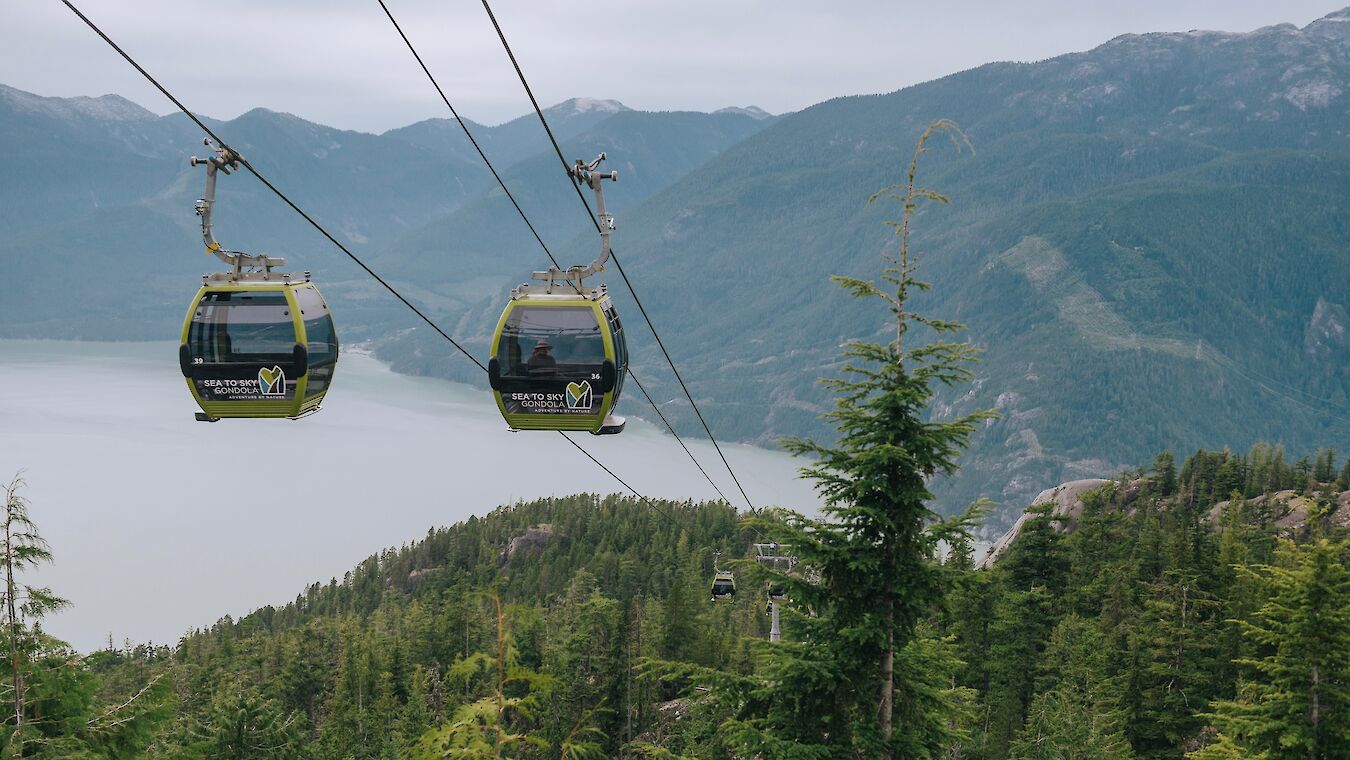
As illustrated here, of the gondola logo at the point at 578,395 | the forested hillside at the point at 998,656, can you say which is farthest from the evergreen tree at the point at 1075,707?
the gondola logo at the point at 578,395

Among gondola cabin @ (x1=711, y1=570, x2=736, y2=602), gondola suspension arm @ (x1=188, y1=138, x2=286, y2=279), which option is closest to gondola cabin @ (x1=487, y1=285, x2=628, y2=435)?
gondola suspension arm @ (x1=188, y1=138, x2=286, y2=279)

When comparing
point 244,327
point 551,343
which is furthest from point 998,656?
point 244,327

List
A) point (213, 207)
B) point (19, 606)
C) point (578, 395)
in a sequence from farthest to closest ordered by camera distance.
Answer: point (19, 606) < point (578, 395) < point (213, 207)

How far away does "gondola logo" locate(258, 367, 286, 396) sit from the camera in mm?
15141

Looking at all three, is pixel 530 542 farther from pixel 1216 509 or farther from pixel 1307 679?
pixel 1307 679

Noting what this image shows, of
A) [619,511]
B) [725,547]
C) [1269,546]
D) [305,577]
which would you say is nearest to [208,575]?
[305,577]

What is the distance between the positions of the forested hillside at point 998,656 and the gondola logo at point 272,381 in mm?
4153

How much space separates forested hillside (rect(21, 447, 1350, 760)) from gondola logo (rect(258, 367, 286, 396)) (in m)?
4.15

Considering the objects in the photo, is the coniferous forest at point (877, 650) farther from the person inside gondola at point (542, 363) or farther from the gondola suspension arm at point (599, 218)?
the person inside gondola at point (542, 363)

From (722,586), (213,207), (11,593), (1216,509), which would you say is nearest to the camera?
(213,207)

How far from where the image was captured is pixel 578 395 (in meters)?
16.2

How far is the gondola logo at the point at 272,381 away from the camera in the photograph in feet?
49.7

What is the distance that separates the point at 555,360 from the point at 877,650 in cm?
631

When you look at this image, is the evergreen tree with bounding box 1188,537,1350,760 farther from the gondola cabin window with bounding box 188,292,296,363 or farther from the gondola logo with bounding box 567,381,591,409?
the gondola cabin window with bounding box 188,292,296,363
